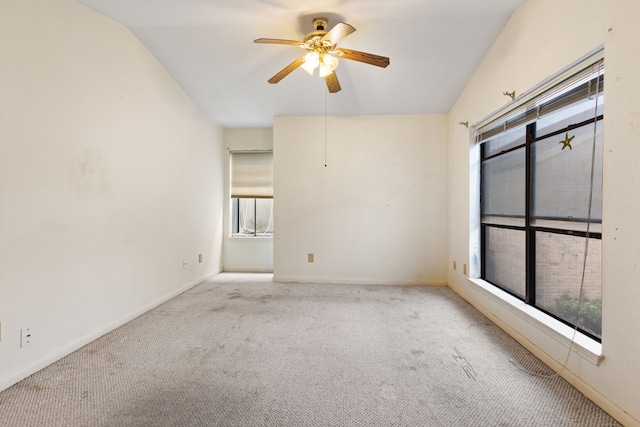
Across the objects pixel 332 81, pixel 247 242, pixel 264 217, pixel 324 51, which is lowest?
pixel 247 242

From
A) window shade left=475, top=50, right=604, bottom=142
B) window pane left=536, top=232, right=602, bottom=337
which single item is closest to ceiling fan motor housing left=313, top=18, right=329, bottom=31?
window shade left=475, top=50, right=604, bottom=142

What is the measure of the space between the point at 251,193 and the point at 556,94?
3.92 meters

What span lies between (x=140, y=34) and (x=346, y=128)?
8.17 feet

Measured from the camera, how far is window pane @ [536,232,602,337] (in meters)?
1.71

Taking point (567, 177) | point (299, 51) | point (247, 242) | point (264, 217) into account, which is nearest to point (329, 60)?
point (299, 51)

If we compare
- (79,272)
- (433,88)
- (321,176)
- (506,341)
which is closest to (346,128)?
(321,176)

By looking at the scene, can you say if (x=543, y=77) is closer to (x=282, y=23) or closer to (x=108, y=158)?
(x=282, y=23)

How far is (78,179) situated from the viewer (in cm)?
209

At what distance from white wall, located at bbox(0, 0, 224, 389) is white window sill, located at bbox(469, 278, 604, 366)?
3246mm

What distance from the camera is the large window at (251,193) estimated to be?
183 inches

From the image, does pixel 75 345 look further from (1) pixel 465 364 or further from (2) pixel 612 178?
(2) pixel 612 178

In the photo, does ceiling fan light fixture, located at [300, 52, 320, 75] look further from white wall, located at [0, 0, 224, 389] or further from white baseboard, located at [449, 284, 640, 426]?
white baseboard, located at [449, 284, 640, 426]

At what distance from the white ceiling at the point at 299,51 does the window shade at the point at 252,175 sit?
940 millimetres

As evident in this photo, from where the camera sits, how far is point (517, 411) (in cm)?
141
